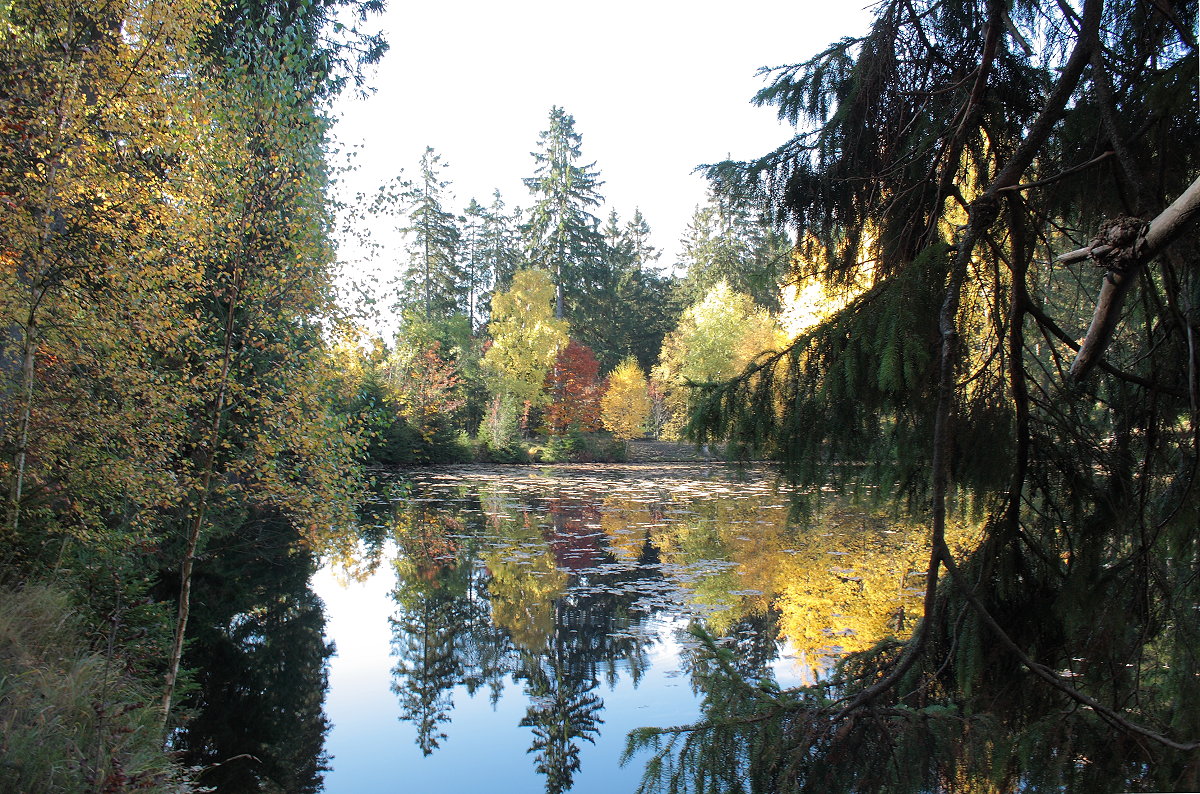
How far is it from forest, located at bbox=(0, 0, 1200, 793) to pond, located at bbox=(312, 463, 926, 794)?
689 millimetres

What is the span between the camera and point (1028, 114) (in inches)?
110

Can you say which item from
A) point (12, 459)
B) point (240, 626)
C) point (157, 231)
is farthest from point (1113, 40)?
point (240, 626)

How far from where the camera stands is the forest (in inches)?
75.7

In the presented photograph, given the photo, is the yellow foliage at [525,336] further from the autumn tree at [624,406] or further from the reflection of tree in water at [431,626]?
the reflection of tree in water at [431,626]

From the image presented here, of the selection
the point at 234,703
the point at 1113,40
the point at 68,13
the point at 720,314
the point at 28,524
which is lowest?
the point at 234,703

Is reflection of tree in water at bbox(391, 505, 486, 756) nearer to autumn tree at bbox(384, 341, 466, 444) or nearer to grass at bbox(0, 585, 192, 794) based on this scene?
grass at bbox(0, 585, 192, 794)

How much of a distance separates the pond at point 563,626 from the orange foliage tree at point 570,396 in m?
17.8

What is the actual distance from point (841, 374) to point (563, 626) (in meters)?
6.46

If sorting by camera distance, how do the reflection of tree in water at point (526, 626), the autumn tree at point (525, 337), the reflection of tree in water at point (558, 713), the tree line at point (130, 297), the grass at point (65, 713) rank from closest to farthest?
the grass at point (65, 713), the tree line at point (130, 297), the reflection of tree in water at point (558, 713), the reflection of tree in water at point (526, 626), the autumn tree at point (525, 337)

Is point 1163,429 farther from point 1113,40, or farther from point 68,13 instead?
point 68,13

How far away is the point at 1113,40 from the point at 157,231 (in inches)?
222

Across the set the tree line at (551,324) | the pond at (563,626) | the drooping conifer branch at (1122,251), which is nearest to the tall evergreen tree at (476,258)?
the tree line at (551,324)

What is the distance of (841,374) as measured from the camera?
237 centimetres

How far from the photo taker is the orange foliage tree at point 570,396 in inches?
1268
